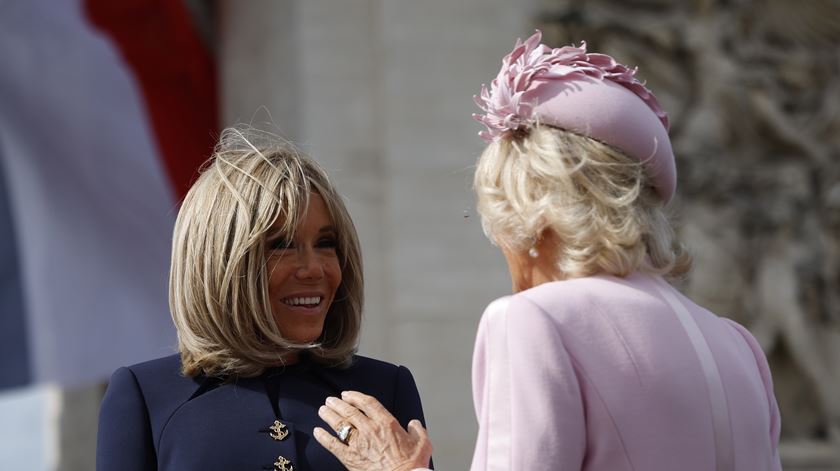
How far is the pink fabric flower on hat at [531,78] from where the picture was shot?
6.24 ft

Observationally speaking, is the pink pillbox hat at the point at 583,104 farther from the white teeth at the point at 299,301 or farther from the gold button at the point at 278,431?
the gold button at the point at 278,431

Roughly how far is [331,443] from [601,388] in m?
0.50

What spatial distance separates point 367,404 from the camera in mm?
2053

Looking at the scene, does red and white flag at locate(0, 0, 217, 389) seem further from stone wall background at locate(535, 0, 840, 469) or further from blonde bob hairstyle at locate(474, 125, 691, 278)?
blonde bob hairstyle at locate(474, 125, 691, 278)

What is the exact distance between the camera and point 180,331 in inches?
85.7

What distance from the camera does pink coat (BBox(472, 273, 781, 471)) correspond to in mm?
1707

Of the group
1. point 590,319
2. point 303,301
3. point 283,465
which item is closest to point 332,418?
point 283,465

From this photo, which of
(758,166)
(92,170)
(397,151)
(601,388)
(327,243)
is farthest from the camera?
(92,170)

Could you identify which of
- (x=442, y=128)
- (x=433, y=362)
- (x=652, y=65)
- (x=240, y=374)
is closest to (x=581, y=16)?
(x=652, y=65)

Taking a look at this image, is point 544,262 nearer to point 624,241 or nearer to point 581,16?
point 624,241

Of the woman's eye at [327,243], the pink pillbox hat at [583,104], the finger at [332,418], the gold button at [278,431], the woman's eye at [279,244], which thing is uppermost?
the pink pillbox hat at [583,104]

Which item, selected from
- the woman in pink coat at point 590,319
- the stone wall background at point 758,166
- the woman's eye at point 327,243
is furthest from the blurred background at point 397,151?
the woman in pink coat at point 590,319

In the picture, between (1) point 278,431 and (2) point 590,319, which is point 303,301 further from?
(2) point 590,319

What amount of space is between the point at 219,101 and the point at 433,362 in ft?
6.93
